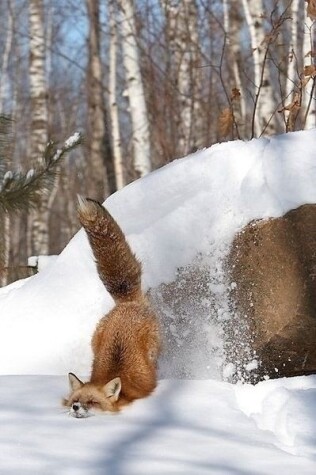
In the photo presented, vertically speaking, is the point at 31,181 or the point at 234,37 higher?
the point at 234,37

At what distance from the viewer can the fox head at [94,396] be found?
12.8 ft

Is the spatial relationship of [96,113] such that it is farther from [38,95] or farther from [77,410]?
[77,410]

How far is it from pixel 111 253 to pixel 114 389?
3.11 ft

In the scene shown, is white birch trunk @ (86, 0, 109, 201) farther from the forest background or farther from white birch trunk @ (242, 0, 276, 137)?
white birch trunk @ (242, 0, 276, 137)

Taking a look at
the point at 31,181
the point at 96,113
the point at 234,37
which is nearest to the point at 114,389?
the point at 31,181

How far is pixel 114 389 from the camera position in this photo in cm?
405

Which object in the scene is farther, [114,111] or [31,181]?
[114,111]

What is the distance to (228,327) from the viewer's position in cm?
484

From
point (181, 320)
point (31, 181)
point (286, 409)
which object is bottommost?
point (286, 409)

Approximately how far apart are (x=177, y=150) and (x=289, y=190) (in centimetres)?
544

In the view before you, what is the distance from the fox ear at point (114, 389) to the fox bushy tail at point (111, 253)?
0.84 metres

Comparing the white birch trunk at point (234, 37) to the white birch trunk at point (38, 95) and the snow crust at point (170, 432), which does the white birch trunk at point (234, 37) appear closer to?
the white birch trunk at point (38, 95)

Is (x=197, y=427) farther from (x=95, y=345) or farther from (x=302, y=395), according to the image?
(x=95, y=345)

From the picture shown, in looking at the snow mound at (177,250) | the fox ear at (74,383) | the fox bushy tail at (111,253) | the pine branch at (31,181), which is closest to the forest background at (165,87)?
the pine branch at (31,181)
